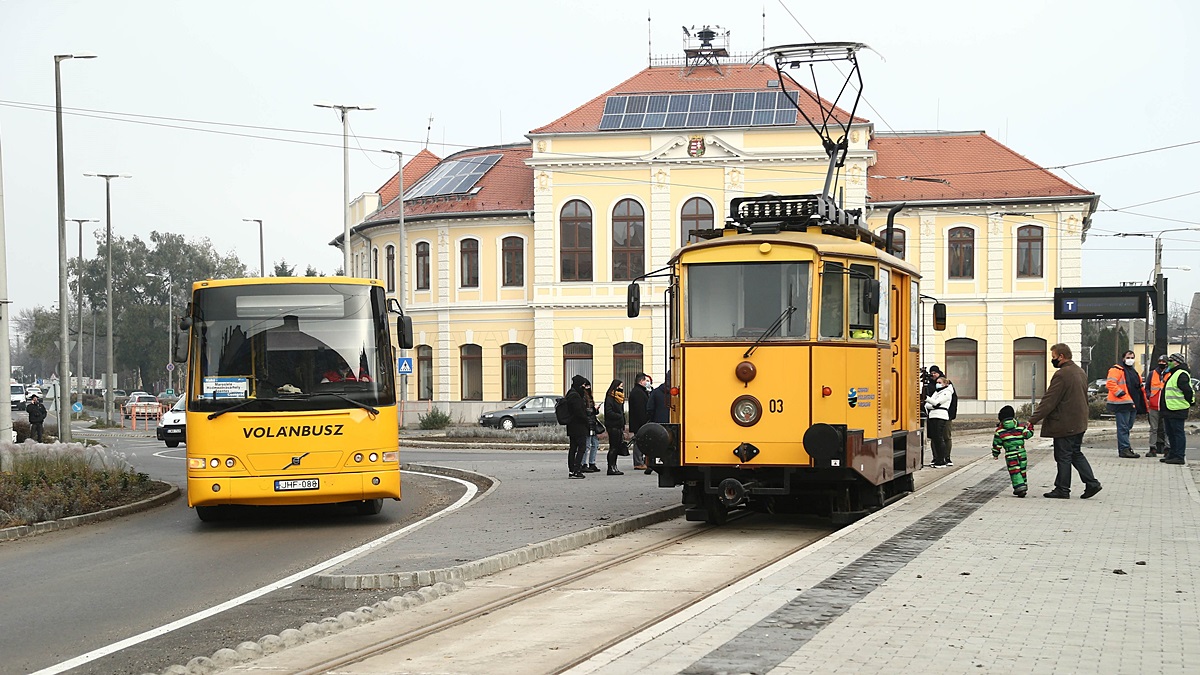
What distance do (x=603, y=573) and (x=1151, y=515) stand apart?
22.0ft

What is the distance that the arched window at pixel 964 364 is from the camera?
2143 inches

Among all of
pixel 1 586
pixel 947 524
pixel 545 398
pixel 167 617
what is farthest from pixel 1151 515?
pixel 545 398

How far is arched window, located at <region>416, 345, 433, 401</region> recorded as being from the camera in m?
57.8

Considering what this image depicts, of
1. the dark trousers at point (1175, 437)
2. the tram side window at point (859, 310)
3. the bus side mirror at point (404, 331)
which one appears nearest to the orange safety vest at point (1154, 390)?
the dark trousers at point (1175, 437)

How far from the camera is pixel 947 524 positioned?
14062mm

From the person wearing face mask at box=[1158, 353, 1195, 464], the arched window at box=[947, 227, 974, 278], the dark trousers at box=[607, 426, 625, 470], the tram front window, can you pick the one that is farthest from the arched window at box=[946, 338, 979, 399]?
the tram front window

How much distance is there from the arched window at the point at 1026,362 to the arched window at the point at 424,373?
2348 cm

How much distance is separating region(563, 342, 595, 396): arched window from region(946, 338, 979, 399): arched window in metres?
14.1

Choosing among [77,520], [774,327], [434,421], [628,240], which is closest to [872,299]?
[774,327]

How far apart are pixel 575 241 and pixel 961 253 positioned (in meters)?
15.2

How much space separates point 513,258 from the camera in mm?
56875

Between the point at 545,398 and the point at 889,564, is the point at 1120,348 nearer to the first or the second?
the point at 545,398

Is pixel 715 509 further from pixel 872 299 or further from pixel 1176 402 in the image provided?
pixel 1176 402

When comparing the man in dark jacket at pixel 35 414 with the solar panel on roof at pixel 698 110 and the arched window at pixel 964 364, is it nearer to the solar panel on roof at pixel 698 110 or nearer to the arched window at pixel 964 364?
the solar panel on roof at pixel 698 110
